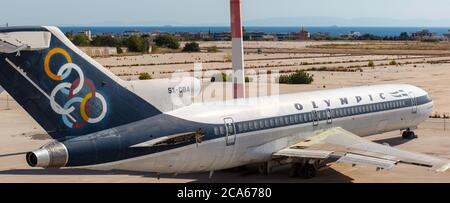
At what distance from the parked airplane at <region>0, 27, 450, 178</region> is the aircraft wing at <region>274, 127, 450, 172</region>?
44mm

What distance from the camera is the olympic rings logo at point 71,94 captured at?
66.2 ft

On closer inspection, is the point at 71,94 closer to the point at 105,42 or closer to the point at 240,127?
the point at 240,127

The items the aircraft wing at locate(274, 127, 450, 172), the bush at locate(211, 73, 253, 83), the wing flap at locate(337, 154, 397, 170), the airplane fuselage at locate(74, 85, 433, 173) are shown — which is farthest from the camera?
the bush at locate(211, 73, 253, 83)

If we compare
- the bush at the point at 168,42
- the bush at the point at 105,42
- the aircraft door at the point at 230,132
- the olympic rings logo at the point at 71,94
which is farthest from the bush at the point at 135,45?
the olympic rings logo at the point at 71,94

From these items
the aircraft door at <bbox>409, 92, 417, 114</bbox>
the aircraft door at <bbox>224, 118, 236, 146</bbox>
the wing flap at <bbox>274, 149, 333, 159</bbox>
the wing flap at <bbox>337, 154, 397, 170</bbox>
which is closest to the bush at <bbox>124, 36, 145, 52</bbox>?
the aircraft door at <bbox>409, 92, 417, 114</bbox>

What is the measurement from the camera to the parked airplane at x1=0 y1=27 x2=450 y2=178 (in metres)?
19.9

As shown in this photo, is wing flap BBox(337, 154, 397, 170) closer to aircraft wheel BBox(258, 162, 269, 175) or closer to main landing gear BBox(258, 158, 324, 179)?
main landing gear BBox(258, 158, 324, 179)

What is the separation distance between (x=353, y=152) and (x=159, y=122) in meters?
8.69

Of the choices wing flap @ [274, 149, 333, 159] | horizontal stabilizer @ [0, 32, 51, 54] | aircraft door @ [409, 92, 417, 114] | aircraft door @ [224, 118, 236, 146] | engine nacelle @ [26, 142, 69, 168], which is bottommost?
wing flap @ [274, 149, 333, 159]

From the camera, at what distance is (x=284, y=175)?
1135 inches

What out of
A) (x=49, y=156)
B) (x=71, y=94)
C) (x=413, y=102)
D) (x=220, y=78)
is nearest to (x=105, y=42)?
(x=220, y=78)

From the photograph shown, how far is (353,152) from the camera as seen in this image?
26.8m

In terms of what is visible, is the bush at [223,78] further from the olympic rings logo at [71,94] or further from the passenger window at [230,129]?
the olympic rings logo at [71,94]

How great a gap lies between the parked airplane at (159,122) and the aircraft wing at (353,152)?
4 cm
